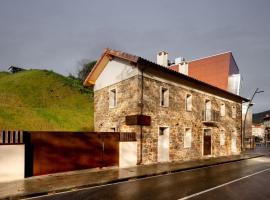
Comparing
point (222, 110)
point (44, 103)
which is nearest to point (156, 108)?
point (222, 110)

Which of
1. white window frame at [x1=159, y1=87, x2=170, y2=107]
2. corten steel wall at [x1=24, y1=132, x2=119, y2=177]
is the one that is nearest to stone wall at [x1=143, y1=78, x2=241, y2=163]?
white window frame at [x1=159, y1=87, x2=170, y2=107]

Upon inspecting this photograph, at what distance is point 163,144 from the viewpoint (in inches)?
647

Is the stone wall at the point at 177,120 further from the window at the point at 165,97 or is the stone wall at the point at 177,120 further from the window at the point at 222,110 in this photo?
the window at the point at 222,110

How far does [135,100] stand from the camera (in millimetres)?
15000

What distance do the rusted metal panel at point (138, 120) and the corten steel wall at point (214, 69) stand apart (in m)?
18.6

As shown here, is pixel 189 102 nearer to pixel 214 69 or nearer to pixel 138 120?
A: pixel 138 120

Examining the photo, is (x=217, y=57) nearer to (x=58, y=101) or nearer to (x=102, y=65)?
(x=102, y=65)

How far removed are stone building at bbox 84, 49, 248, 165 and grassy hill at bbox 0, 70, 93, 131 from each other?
10.4 meters

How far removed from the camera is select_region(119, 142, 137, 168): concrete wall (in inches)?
544

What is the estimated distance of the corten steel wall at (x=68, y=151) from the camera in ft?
34.2

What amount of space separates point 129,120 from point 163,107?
2.72 m

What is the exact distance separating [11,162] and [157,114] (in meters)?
9.07

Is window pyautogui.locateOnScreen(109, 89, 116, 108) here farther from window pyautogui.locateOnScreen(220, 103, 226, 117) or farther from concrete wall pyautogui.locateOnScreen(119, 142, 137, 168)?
window pyautogui.locateOnScreen(220, 103, 226, 117)

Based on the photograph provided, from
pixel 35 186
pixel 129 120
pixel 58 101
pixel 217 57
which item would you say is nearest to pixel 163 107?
pixel 129 120
